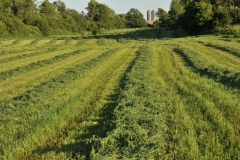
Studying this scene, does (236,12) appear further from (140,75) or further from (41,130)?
(41,130)

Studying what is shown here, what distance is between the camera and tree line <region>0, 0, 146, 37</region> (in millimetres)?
73812

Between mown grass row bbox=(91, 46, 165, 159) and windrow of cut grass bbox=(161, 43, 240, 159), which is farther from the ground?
mown grass row bbox=(91, 46, 165, 159)

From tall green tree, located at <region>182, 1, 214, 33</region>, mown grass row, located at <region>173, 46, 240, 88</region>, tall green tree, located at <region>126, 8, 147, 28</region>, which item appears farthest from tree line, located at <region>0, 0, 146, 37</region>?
mown grass row, located at <region>173, 46, 240, 88</region>

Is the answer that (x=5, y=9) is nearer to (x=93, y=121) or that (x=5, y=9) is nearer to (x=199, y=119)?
(x=93, y=121)

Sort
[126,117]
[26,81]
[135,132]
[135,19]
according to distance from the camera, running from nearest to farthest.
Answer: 1. [135,132]
2. [126,117]
3. [26,81]
4. [135,19]

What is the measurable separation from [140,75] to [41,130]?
7478 mm

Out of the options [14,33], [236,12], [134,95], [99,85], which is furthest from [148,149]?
[14,33]

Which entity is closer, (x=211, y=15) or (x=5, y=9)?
(x=211, y=15)

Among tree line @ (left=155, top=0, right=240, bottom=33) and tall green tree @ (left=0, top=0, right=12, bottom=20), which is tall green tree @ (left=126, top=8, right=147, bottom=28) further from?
tree line @ (left=155, top=0, right=240, bottom=33)

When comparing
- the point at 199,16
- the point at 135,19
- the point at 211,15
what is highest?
the point at 135,19

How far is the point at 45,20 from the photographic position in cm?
8681

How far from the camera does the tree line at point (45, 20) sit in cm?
7381

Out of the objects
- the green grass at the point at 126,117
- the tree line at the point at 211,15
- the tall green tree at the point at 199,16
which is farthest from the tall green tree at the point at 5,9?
the green grass at the point at 126,117

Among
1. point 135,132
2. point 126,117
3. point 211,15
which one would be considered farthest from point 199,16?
point 135,132
